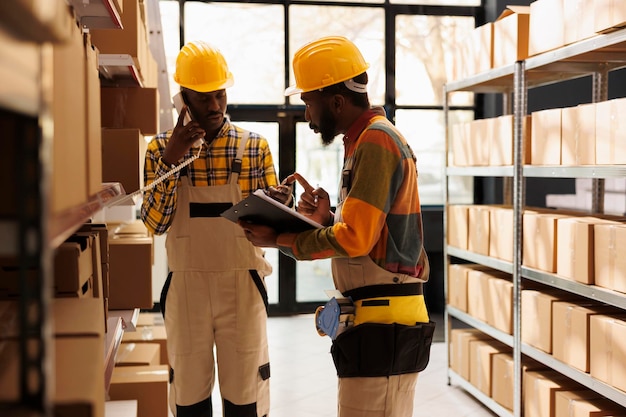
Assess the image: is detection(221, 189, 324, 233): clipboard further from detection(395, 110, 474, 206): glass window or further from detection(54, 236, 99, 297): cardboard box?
detection(395, 110, 474, 206): glass window

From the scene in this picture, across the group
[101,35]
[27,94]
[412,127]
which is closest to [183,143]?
[101,35]

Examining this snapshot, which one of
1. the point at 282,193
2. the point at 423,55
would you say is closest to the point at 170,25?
the point at 423,55

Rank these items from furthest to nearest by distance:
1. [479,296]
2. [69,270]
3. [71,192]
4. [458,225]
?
[458,225], [479,296], [69,270], [71,192]

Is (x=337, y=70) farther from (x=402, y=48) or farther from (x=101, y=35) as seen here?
(x=402, y=48)

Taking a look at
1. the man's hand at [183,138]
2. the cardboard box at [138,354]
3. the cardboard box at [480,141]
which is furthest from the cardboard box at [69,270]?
the cardboard box at [480,141]

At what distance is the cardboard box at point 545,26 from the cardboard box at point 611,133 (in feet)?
1.77

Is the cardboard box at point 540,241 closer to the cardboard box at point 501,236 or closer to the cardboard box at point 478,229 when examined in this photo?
the cardboard box at point 501,236

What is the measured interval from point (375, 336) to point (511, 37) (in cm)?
259

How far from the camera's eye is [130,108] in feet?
11.9

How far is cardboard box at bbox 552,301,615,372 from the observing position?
346cm

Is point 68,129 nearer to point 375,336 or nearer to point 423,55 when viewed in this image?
point 375,336

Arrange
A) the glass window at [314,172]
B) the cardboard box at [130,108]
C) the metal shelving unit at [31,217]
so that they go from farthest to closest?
the glass window at [314,172]
the cardboard box at [130,108]
the metal shelving unit at [31,217]

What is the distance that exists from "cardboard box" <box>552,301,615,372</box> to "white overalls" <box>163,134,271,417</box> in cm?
157

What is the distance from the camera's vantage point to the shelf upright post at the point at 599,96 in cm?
406
